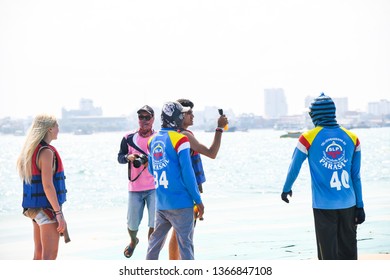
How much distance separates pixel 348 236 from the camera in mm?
5234

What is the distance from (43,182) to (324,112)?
2.43 metres

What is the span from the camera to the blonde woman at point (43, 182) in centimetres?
510

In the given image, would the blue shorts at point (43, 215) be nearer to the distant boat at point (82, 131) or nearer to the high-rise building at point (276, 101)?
the distant boat at point (82, 131)

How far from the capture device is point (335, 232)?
516 centimetres

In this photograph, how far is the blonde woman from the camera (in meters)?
5.10

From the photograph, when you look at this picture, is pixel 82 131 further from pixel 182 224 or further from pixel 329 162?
pixel 329 162

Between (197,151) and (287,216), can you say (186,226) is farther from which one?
(287,216)

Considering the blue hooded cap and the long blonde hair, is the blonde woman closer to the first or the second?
the long blonde hair

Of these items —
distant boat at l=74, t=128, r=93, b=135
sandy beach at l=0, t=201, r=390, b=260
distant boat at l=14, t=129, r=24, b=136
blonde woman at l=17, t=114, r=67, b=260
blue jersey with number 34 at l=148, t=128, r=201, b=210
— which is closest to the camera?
blonde woman at l=17, t=114, r=67, b=260

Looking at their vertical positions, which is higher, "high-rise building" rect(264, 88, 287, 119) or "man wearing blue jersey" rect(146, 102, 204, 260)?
"high-rise building" rect(264, 88, 287, 119)

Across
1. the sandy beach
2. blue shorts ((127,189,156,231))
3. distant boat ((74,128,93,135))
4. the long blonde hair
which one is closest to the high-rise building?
distant boat ((74,128,93,135))

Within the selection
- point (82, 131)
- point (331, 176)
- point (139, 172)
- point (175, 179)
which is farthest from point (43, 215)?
point (82, 131)

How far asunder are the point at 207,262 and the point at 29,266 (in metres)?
1.61

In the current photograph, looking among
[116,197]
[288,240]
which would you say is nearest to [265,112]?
[116,197]
